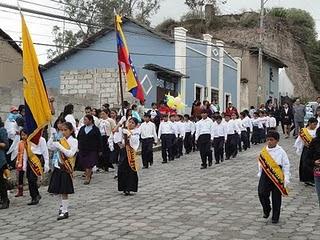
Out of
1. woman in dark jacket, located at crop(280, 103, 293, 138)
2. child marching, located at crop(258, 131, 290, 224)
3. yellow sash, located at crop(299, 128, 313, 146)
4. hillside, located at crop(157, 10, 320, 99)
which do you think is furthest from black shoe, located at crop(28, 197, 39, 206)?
hillside, located at crop(157, 10, 320, 99)

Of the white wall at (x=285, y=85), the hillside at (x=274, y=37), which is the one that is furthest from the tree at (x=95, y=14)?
the white wall at (x=285, y=85)

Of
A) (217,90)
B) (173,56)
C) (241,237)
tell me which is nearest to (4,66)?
(173,56)

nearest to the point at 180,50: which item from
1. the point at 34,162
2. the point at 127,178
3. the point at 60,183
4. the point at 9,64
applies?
the point at 9,64

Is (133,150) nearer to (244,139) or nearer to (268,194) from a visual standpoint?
(268,194)

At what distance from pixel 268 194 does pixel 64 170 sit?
11.2 ft

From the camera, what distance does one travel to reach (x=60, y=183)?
30.0 ft

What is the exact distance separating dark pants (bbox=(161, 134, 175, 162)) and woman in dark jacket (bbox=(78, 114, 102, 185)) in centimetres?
486

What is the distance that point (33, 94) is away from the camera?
964 cm

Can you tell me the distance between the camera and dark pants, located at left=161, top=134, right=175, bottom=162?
1780cm

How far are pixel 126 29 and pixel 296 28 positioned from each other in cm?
2831

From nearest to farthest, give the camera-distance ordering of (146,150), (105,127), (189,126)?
(105,127) → (146,150) → (189,126)

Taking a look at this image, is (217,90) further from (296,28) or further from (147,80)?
(296,28)

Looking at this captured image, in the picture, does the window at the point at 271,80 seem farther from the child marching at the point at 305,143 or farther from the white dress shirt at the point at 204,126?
the child marching at the point at 305,143

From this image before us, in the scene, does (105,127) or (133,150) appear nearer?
(133,150)
